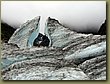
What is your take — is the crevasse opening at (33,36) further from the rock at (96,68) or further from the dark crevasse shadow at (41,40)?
the rock at (96,68)

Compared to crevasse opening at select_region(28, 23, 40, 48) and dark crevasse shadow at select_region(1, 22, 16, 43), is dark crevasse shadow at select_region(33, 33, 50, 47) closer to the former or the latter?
crevasse opening at select_region(28, 23, 40, 48)

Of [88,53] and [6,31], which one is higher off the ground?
[6,31]

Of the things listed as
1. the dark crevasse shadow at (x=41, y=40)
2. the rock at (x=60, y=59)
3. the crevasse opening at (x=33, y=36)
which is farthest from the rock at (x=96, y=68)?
the crevasse opening at (x=33, y=36)

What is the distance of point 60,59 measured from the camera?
2.77 meters

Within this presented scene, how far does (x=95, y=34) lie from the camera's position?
279 cm

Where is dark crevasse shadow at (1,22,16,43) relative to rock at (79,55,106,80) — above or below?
above

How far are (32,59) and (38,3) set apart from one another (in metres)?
0.57

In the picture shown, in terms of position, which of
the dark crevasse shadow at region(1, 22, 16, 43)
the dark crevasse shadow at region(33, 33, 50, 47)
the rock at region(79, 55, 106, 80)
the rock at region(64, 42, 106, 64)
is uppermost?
the dark crevasse shadow at region(1, 22, 16, 43)

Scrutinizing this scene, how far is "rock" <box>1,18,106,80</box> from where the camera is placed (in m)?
2.73

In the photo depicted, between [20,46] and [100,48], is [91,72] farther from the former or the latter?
[20,46]

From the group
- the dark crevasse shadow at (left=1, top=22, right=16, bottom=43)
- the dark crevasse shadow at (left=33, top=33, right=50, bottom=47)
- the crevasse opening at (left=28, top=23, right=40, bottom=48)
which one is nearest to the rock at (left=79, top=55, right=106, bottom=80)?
Result: the dark crevasse shadow at (left=33, top=33, right=50, bottom=47)

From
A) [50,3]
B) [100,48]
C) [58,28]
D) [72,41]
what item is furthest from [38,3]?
[100,48]

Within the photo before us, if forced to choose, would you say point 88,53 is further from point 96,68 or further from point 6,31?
point 6,31

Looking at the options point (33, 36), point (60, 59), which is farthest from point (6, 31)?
point (60, 59)
